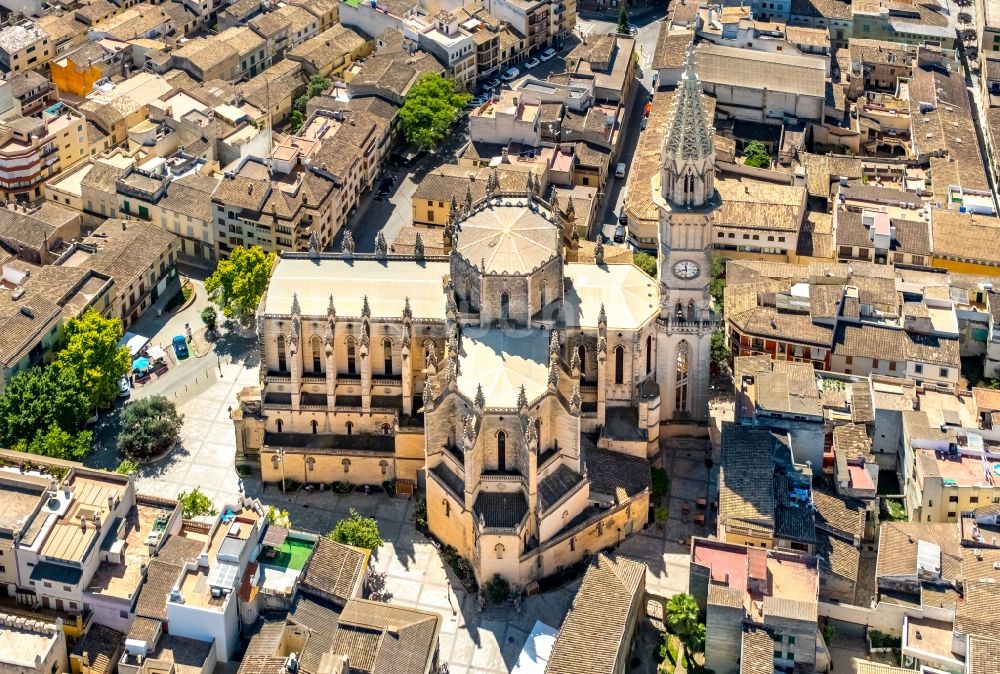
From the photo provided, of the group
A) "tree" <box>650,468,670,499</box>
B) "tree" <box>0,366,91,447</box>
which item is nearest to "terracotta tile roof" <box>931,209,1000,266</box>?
"tree" <box>650,468,670,499</box>

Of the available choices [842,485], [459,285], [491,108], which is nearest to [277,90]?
[491,108]

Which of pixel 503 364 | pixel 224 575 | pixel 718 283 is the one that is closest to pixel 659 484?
pixel 503 364

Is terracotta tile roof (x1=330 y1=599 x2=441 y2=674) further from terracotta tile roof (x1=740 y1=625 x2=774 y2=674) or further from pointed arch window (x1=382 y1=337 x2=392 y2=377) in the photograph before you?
pointed arch window (x1=382 y1=337 x2=392 y2=377)

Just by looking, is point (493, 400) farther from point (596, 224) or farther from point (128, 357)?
point (596, 224)

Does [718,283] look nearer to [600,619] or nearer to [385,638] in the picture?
[600,619]

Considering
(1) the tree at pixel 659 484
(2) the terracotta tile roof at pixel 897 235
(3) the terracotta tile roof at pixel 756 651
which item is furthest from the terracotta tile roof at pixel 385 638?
(2) the terracotta tile roof at pixel 897 235

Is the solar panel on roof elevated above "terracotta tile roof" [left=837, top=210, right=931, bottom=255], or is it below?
below
